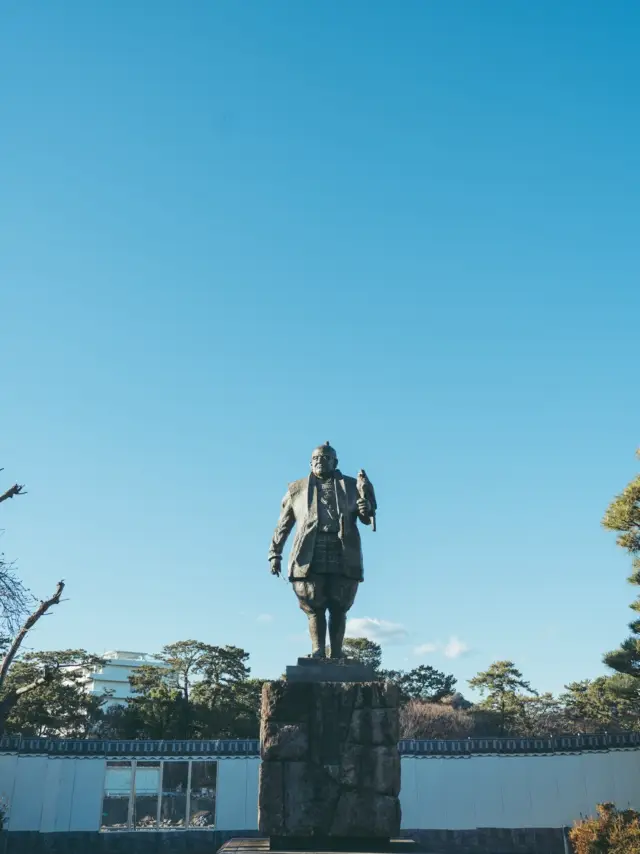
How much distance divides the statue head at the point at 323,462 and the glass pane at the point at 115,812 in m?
15.1

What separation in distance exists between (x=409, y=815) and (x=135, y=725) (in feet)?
39.2

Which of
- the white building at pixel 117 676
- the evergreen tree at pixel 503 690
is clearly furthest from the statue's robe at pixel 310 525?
the white building at pixel 117 676

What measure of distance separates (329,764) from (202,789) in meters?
15.1

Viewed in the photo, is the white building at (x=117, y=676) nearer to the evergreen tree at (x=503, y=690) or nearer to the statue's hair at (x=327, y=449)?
the evergreen tree at (x=503, y=690)

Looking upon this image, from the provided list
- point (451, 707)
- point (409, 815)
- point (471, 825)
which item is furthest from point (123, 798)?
point (451, 707)

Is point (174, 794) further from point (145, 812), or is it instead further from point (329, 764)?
point (329, 764)

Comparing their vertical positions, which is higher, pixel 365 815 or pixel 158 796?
pixel 365 815

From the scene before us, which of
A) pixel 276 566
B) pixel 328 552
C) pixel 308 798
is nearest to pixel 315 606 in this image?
pixel 328 552

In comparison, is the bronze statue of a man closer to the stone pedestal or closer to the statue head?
the statue head

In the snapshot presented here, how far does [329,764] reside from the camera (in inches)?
206

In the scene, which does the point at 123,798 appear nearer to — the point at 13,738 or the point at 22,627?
the point at 13,738

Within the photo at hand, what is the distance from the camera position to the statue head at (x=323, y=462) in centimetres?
640

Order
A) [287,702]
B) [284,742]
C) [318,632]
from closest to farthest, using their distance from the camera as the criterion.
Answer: [284,742] < [287,702] < [318,632]

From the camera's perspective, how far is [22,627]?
13438 mm
